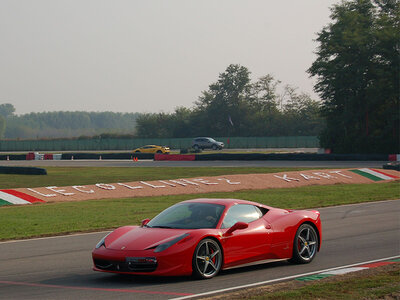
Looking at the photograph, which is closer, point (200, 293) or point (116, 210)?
point (200, 293)

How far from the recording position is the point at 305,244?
10695 mm

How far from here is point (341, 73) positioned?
6112 cm

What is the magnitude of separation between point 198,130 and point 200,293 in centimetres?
11347

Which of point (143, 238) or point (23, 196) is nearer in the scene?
point (143, 238)

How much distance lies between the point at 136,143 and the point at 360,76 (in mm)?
52952

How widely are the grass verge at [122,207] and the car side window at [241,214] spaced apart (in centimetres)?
624

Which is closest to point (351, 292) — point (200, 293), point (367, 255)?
point (200, 293)

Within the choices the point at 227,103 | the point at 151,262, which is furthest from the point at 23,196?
the point at 227,103

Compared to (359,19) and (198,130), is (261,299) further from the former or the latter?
(198,130)

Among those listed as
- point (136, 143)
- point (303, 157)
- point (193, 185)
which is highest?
point (136, 143)

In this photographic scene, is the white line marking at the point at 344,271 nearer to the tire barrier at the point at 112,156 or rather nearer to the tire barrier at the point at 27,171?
the tire barrier at the point at 27,171

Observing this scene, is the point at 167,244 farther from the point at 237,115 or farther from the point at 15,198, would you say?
the point at 237,115

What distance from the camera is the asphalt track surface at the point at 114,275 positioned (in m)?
8.38

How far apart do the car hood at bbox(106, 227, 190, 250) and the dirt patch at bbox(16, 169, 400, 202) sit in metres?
14.6
